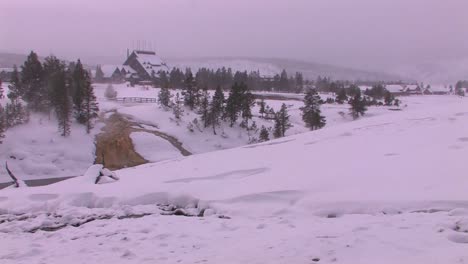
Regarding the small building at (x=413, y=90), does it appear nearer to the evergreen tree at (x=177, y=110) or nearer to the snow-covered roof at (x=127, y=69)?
the snow-covered roof at (x=127, y=69)

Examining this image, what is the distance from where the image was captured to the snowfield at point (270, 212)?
20.2 feet

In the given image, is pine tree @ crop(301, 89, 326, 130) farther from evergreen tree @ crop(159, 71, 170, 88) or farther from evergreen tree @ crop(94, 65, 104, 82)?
evergreen tree @ crop(94, 65, 104, 82)

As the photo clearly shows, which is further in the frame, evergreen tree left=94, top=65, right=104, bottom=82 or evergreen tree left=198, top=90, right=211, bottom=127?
evergreen tree left=94, top=65, right=104, bottom=82

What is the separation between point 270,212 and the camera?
8.48m

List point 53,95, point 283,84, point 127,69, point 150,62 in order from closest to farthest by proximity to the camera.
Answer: point 53,95 → point 127,69 → point 283,84 → point 150,62

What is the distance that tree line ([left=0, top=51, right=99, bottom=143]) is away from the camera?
52109 millimetres

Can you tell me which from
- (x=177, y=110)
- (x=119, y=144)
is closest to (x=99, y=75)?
(x=177, y=110)

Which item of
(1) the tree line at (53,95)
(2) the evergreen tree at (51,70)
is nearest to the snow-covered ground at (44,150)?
(1) the tree line at (53,95)

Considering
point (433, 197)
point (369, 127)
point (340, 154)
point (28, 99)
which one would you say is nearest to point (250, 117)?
point (28, 99)

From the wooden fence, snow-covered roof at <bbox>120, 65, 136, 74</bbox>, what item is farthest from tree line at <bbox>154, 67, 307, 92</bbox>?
the wooden fence

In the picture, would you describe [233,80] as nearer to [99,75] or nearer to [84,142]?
[99,75]

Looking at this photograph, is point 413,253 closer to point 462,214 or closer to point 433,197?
point 462,214

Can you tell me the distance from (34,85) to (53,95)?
16.9 ft

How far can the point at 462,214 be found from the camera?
23.0ft
